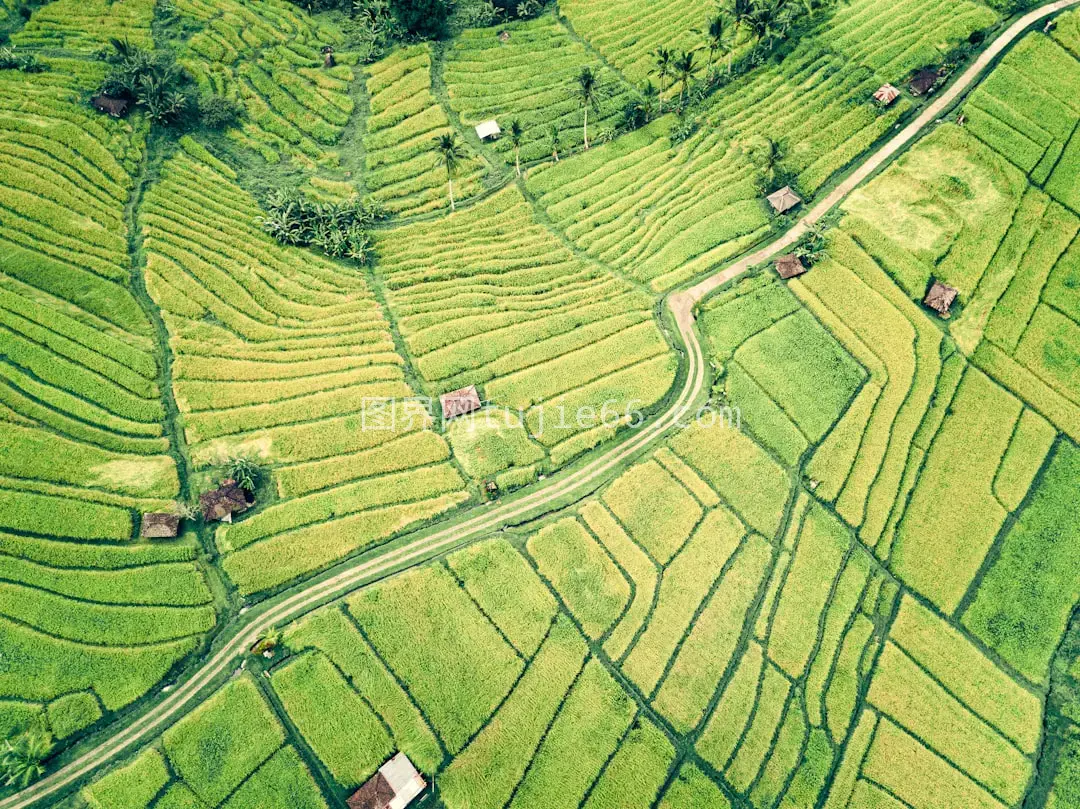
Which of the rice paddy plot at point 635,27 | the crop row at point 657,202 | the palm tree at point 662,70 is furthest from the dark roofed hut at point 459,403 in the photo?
the rice paddy plot at point 635,27

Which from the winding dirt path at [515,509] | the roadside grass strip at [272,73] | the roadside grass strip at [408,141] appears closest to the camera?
the winding dirt path at [515,509]

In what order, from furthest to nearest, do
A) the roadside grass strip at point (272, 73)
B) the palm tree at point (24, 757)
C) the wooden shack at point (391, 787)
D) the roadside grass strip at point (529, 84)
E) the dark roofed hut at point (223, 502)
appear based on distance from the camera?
1. the roadside grass strip at point (529, 84)
2. the roadside grass strip at point (272, 73)
3. the dark roofed hut at point (223, 502)
4. the wooden shack at point (391, 787)
5. the palm tree at point (24, 757)

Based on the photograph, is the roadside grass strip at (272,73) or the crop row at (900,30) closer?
the crop row at (900,30)

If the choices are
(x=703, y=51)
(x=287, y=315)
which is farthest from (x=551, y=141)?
(x=287, y=315)

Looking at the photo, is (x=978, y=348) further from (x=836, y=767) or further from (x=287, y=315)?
(x=287, y=315)

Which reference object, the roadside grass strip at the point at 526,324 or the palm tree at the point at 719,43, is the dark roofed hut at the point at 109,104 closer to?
the roadside grass strip at the point at 526,324

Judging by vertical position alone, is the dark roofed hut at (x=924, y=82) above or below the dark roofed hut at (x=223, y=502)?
above

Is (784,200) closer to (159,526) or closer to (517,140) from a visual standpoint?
(517,140)

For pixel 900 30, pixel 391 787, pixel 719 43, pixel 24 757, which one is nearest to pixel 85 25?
pixel 719 43
